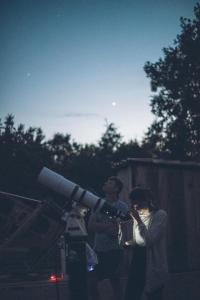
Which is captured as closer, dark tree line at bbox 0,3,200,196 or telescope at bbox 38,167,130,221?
telescope at bbox 38,167,130,221

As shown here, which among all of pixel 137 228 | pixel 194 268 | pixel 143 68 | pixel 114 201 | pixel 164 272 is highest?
pixel 143 68

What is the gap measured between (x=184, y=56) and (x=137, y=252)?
82.3ft

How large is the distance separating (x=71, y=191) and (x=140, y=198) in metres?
1.01

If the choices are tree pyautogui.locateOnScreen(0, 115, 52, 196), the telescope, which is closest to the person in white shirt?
the telescope

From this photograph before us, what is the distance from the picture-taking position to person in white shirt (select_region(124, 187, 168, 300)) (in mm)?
4773

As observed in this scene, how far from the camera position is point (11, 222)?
5309 millimetres

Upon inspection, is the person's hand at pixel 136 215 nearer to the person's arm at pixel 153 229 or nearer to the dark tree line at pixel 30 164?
the person's arm at pixel 153 229

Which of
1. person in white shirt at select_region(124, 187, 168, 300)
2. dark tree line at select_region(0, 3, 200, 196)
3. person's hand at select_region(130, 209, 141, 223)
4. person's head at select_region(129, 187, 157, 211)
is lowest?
person in white shirt at select_region(124, 187, 168, 300)

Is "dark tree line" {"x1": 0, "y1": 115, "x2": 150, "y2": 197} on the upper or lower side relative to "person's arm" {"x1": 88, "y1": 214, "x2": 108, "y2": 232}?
upper

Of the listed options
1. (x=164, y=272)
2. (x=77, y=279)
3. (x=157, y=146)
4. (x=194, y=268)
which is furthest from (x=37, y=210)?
(x=157, y=146)

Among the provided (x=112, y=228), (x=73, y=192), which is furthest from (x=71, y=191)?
(x=112, y=228)

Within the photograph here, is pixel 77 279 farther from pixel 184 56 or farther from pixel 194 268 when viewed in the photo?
pixel 184 56

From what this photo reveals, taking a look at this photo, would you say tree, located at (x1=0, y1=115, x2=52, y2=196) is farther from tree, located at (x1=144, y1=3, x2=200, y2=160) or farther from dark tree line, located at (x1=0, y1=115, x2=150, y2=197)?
tree, located at (x1=144, y1=3, x2=200, y2=160)

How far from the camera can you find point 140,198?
4.96 m
